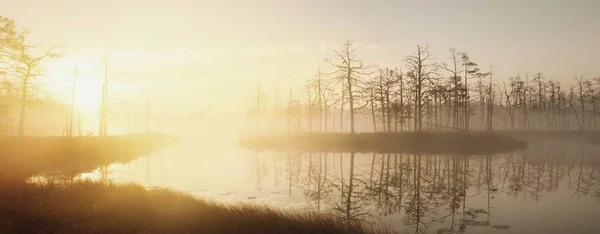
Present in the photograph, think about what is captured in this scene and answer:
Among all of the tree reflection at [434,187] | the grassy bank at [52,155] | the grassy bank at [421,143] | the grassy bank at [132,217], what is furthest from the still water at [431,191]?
the grassy bank at [421,143]

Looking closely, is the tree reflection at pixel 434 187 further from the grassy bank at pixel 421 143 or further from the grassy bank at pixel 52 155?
the grassy bank at pixel 52 155

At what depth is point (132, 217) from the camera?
37.7ft

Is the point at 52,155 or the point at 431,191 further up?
the point at 52,155

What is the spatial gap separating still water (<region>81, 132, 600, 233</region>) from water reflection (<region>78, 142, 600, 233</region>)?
33mm

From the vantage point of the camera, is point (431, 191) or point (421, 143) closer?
point (431, 191)

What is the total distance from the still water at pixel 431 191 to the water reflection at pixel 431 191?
0.11 feet

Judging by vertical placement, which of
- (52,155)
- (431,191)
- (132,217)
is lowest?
(431,191)

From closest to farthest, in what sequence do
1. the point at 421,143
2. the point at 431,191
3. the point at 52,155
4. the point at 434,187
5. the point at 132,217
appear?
the point at 132,217 → the point at 431,191 → the point at 434,187 → the point at 52,155 → the point at 421,143

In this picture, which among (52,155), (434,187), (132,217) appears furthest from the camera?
(52,155)

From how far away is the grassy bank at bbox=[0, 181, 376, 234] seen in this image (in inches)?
399

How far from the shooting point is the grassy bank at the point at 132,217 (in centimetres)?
1013

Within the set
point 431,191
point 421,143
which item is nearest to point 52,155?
point 431,191

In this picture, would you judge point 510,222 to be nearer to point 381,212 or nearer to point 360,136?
point 381,212

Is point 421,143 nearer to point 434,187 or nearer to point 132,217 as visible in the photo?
point 434,187
